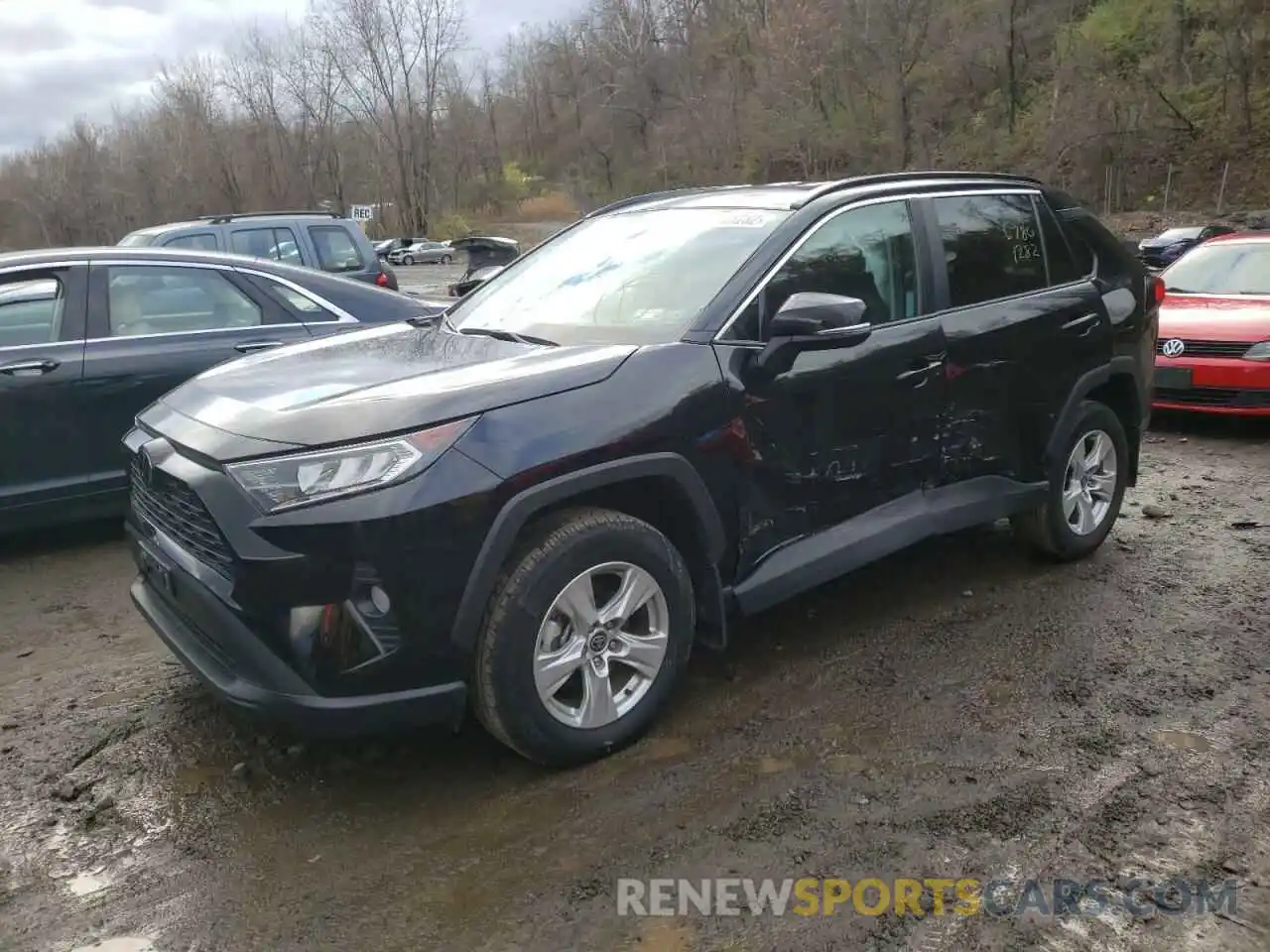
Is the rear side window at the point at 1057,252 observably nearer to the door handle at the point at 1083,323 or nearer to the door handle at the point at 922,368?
the door handle at the point at 1083,323

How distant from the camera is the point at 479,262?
8.75 m

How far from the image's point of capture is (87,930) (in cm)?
253

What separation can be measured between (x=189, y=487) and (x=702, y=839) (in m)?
1.75

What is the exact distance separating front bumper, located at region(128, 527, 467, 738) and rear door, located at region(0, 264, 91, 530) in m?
2.65

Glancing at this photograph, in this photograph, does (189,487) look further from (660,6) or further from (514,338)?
(660,6)

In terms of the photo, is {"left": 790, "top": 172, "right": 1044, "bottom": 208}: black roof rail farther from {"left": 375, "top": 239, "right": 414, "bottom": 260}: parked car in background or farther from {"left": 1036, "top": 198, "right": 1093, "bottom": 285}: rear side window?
{"left": 375, "top": 239, "right": 414, "bottom": 260}: parked car in background

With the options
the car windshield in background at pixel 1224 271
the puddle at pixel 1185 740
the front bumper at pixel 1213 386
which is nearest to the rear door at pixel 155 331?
the puddle at pixel 1185 740

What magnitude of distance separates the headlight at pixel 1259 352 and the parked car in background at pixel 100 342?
20.8 feet

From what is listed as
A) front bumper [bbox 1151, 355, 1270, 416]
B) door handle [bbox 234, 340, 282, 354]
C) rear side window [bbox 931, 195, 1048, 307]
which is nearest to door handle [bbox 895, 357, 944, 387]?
rear side window [bbox 931, 195, 1048, 307]

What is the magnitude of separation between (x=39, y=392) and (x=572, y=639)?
11.6 feet

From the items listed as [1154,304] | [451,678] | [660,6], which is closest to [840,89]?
[660,6]

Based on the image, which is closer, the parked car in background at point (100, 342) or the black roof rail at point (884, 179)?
the black roof rail at point (884, 179)

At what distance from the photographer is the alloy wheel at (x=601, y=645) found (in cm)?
301

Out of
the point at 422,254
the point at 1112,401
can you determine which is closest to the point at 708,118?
the point at 422,254
